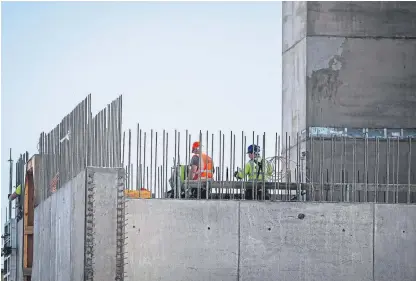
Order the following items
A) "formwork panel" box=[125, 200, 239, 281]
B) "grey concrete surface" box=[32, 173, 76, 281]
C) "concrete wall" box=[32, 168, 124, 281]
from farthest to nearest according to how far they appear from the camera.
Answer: "grey concrete surface" box=[32, 173, 76, 281] < "formwork panel" box=[125, 200, 239, 281] < "concrete wall" box=[32, 168, 124, 281]

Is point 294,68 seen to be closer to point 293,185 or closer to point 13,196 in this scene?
point 293,185

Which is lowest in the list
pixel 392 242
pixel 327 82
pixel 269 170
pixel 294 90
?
pixel 392 242

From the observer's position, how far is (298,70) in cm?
3288

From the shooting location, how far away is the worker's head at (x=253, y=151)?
2667 centimetres

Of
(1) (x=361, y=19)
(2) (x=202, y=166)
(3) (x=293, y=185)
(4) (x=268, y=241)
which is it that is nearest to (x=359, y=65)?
(1) (x=361, y=19)

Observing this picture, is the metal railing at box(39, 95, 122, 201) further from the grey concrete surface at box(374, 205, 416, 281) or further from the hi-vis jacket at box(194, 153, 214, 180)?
the grey concrete surface at box(374, 205, 416, 281)

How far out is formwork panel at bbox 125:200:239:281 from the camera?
24.5m

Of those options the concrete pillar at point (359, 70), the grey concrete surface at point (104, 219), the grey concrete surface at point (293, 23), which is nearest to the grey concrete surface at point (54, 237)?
the grey concrete surface at point (104, 219)

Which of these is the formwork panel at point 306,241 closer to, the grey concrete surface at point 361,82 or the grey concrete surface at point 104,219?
the grey concrete surface at point 104,219

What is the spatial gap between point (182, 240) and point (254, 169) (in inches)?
149

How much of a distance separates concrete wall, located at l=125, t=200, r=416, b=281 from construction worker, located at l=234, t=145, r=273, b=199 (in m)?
1.11

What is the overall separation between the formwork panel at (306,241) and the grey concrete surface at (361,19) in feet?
25.7

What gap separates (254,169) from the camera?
92.2ft

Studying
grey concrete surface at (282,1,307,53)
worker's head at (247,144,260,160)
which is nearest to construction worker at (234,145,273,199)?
worker's head at (247,144,260,160)
